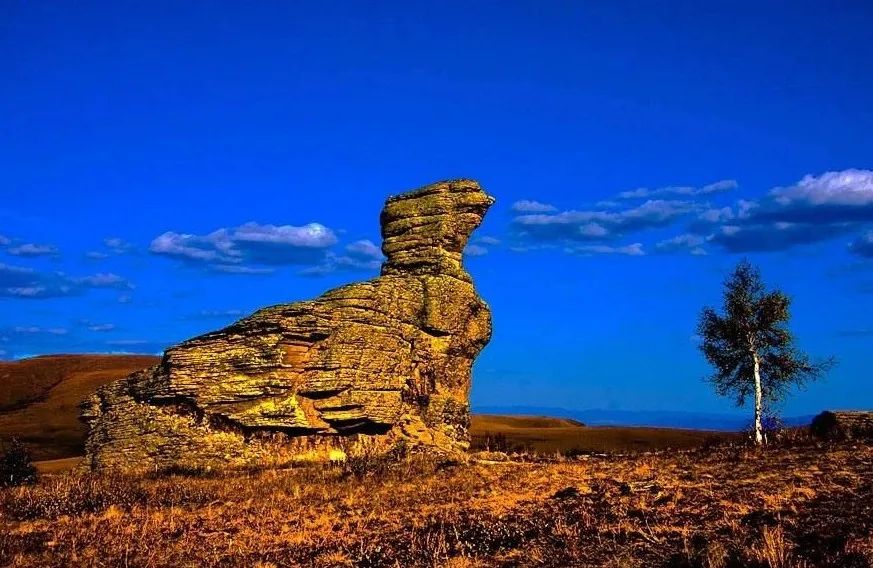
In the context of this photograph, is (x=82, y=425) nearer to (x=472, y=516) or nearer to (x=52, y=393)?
(x=52, y=393)

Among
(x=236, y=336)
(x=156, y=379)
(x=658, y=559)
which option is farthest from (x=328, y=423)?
(x=658, y=559)

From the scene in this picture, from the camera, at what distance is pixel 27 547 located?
Answer: 1836 cm

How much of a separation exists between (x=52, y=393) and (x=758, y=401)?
115014 mm

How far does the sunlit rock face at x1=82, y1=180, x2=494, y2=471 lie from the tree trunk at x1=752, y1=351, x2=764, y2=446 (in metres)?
14.6

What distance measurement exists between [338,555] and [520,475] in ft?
39.7

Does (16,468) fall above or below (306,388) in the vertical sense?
below

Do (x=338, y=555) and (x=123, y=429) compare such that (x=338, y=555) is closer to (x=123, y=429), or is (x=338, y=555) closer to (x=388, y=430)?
(x=388, y=430)

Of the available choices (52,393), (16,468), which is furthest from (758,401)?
(52,393)

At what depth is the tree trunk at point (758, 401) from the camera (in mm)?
36656

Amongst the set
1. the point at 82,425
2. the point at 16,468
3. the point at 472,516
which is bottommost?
the point at 16,468

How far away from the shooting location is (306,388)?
32.7 metres

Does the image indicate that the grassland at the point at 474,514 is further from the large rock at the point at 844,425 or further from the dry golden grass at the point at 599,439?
the dry golden grass at the point at 599,439

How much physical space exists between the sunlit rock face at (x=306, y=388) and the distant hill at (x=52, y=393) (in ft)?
163

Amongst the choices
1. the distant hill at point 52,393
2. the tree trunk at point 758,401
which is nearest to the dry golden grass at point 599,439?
the tree trunk at point 758,401
